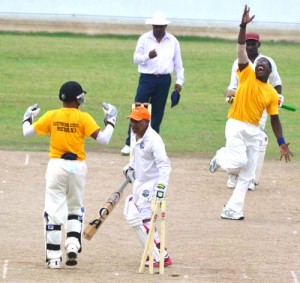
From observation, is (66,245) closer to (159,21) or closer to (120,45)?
(159,21)

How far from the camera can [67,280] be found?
12.0 meters

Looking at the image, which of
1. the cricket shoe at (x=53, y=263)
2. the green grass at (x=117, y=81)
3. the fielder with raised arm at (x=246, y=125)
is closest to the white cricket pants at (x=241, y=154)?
the fielder with raised arm at (x=246, y=125)

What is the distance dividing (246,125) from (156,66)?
476cm

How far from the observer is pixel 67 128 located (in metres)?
12.7

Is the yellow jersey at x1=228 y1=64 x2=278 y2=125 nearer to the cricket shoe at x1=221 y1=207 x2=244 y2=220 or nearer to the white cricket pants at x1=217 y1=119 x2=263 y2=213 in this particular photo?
the white cricket pants at x1=217 y1=119 x2=263 y2=213

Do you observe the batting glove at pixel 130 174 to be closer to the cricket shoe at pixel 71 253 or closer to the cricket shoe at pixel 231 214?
the cricket shoe at pixel 71 253

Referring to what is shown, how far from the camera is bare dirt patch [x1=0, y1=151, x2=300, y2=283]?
12.5 meters

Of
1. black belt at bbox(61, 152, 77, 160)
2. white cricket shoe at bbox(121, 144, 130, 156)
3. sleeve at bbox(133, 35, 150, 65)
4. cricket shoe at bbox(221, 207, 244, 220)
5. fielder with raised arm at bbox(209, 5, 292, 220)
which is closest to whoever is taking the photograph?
black belt at bbox(61, 152, 77, 160)

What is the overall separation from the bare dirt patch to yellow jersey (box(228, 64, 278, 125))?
4.15 ft

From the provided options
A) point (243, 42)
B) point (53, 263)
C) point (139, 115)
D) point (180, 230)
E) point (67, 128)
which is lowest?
point (180, 230)

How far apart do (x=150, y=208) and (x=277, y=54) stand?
76.0 feet

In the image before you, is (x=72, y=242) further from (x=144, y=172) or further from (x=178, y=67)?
(x=178, y=67)

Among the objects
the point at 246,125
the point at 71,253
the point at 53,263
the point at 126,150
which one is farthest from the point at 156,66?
the point at 53,263

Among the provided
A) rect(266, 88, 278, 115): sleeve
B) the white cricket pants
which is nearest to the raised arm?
rect(266, 88, 278, 115): sleeve
